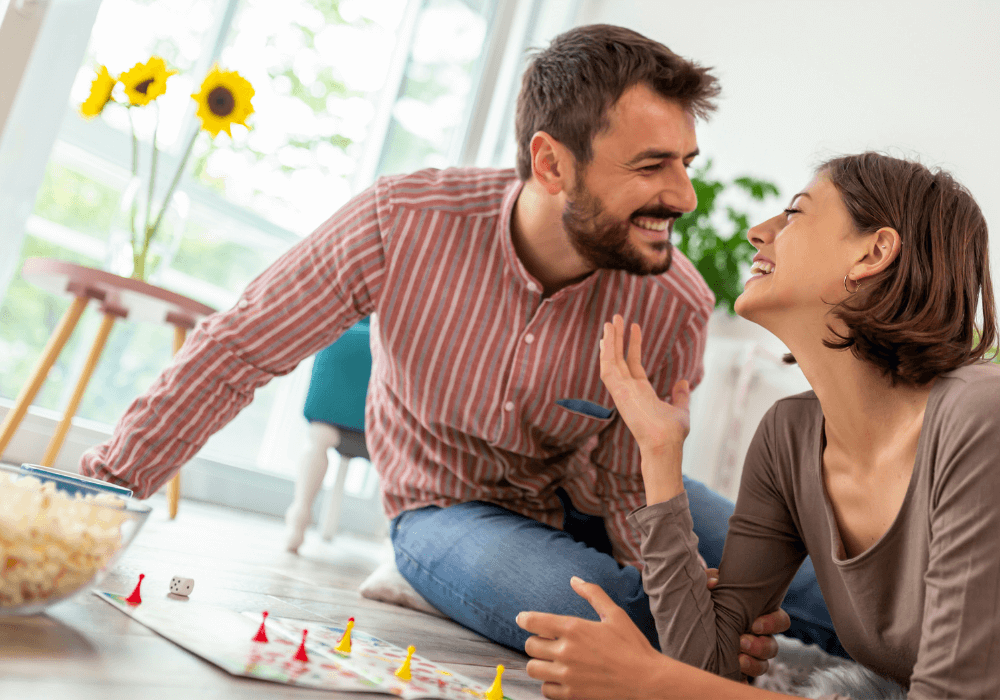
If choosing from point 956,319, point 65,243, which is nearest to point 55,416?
point 65,243

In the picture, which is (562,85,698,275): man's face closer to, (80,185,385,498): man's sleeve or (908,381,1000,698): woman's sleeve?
(80,185,385,498): man's sleeve

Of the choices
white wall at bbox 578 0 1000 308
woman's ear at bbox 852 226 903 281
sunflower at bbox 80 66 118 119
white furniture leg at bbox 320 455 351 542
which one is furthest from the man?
white wall at bbox 578 0 1000 308

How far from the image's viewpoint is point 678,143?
1525 millimetres

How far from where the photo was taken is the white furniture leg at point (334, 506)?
8.72ft

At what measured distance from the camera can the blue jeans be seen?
124 cm

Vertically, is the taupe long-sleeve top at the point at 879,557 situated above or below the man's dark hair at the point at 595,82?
below

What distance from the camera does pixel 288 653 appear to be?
2.65 ft

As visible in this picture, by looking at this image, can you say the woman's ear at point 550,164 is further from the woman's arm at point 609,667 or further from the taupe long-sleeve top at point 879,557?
the woman's arm at point 609,667

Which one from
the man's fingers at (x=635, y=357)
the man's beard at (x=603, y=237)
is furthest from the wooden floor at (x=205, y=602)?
the man's beard at (x=603, y=237)

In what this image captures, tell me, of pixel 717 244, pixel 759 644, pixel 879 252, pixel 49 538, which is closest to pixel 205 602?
pixel 49 538

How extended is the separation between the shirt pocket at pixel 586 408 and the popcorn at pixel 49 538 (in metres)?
0.90

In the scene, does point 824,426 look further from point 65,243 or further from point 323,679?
point 65,243

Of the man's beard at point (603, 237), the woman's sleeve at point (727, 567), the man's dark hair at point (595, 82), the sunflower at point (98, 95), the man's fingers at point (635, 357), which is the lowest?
the woman's sleeve at point (727, 567)

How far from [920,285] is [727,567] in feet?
1.59
